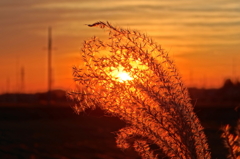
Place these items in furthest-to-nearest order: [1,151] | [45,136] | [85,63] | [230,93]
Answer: [230,93]
[45,136]
[1,151]
[85,63]

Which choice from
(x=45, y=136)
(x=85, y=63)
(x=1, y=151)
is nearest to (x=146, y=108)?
(x=85, y=63)

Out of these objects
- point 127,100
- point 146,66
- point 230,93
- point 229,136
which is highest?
point 230,93

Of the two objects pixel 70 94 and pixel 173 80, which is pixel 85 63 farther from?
pixel 173 80

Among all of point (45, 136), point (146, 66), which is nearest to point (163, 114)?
point (146, 66)

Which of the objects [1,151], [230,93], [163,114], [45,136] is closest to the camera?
[163,114]

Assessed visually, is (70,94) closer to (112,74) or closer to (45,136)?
(112,74)

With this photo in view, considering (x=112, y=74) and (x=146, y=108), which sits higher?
(x=112, y=74)

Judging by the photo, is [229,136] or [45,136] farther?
[45,136]

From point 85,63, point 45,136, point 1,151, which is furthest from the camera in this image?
point 45,136

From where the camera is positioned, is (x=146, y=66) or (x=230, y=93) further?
(x=230, y=93)
